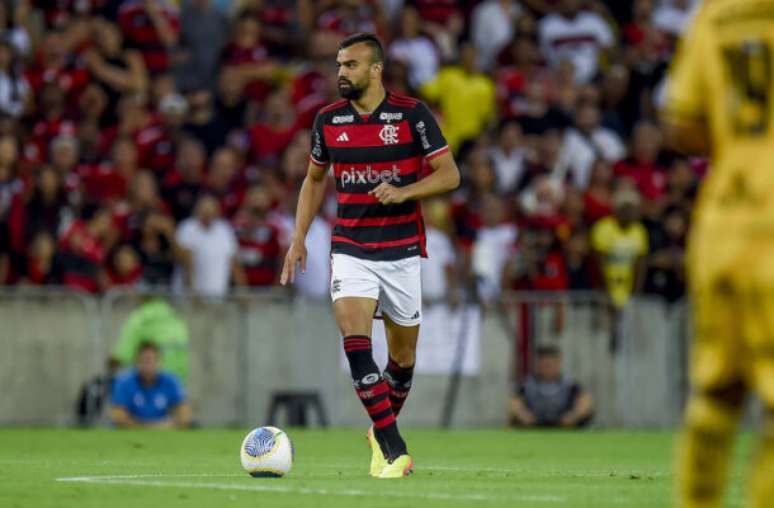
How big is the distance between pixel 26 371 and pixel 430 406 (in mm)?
4667

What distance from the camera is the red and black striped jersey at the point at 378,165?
35.6ft

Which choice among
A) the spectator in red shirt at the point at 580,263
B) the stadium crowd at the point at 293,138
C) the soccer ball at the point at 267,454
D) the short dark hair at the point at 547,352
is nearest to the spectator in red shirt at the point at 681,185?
the stadium crowd at the point at 293,138

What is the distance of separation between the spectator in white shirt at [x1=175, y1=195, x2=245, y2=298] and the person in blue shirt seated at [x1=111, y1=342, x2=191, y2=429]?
171 cm

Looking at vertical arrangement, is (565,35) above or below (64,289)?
above

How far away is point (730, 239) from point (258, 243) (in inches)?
547

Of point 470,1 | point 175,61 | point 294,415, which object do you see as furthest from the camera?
point 470,1

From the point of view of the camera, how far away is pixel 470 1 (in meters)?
24.8

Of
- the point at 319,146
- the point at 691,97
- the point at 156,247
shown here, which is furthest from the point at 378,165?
the point at 156,247

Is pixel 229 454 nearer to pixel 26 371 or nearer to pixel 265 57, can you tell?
pixel 26 371

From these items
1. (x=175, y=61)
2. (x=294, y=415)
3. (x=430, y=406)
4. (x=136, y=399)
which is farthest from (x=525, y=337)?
(x=175, y=61)

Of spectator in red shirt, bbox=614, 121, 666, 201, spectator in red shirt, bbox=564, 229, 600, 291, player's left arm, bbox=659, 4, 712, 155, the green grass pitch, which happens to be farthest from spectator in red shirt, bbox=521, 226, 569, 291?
player's left arm, bbox=659, 4, 712, 155

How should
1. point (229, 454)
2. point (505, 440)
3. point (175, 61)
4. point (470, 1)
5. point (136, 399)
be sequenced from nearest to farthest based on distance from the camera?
point (229, 454)
point (505, 440)
point (136, 399)
point (175, 61)
point (470, 1)

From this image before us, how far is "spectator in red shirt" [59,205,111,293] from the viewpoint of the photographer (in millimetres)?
18797

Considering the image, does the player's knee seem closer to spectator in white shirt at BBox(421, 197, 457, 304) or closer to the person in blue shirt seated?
the person in blue shirt seated
